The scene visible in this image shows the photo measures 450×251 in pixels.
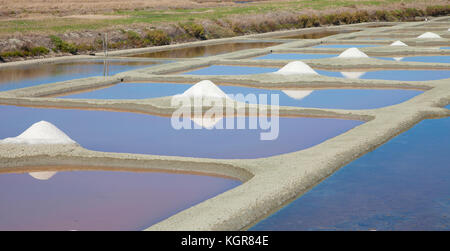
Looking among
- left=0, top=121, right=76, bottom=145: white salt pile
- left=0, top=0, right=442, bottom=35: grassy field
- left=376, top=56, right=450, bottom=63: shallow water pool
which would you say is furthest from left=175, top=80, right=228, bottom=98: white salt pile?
left=0, top=0, right=442, bottom=35: grassy field

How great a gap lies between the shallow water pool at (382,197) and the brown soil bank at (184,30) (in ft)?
41.2

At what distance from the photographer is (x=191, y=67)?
14.5 m

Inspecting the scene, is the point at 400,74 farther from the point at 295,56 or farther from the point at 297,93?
the point at 295,56

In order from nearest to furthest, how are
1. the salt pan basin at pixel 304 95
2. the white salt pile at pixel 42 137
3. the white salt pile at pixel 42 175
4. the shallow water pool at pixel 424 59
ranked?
1. the white salt pile at pixel 42 175
2. the white salt pile at pixel 42 137
3. the salt pan basin at pixel 304 95
4. the shallow water pool at pixel 424 59

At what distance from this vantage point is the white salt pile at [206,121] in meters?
8.19

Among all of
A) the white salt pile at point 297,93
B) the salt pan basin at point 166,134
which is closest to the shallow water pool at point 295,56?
the white salt pile at point 297,93

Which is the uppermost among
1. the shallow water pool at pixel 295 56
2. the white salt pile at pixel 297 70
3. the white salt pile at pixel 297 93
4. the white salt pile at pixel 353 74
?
the white salt pile at pixel 297 70

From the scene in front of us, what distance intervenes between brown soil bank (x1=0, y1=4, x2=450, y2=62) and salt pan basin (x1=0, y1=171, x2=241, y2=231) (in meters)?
11.7

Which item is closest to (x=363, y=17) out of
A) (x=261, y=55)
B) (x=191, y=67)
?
(x=261, y=55)

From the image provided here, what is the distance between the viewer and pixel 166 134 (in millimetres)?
7734
